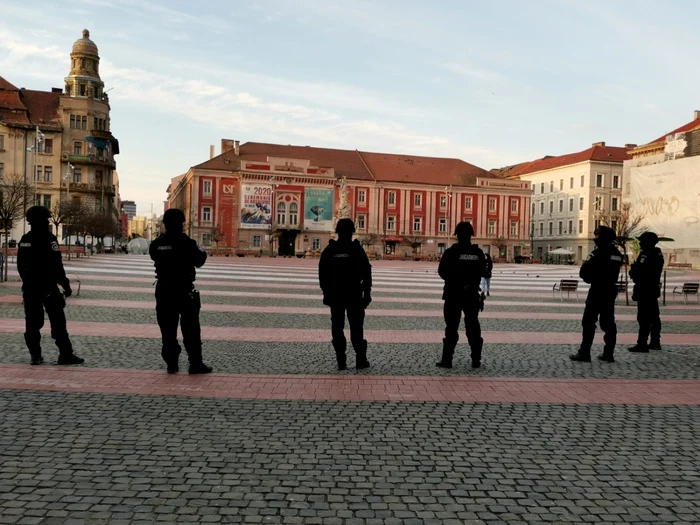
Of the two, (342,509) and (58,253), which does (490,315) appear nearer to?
(58,253)

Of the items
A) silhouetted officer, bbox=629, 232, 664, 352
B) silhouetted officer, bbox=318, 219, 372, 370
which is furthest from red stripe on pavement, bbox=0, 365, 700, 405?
silhouetted officer, bbox=629, 232, 664, 352

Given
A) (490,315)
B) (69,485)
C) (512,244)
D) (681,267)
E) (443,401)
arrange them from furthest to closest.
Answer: (512,244) → (681,267) → (490,315) → (443,401) → (69,485)

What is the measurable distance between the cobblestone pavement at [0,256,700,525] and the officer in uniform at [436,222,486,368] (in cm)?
43

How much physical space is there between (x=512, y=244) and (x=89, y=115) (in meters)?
58.9

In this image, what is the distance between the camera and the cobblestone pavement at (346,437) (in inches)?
153

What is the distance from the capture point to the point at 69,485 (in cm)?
409

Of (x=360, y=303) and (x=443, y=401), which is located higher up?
(x=360, y=303)

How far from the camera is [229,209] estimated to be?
8125 centimetres

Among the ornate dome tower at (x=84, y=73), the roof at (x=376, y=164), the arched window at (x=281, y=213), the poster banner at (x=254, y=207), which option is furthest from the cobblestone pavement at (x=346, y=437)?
the roof at (x=376, y=164)

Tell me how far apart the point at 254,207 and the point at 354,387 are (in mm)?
76056

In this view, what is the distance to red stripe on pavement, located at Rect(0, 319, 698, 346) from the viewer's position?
10750 mm

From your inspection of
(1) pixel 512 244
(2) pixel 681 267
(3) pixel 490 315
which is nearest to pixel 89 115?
(1) pixel 512 244

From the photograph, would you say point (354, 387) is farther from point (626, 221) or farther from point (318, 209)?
point (318, 209)

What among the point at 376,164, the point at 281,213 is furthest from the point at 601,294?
the point at 376,164
